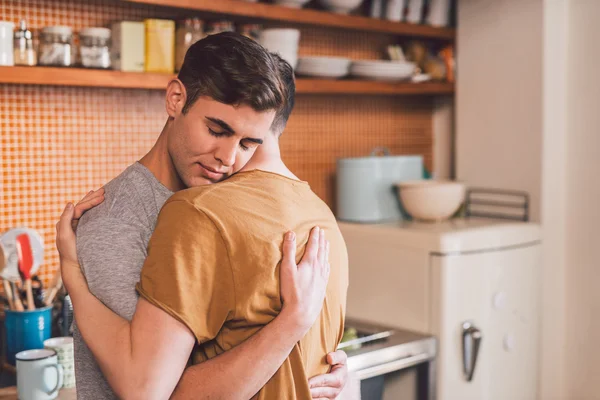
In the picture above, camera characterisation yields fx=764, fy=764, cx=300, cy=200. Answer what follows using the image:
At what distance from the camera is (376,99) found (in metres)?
3.21

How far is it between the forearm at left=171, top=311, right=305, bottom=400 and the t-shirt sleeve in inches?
2.2

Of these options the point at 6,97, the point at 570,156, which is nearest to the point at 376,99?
the point at 570,156

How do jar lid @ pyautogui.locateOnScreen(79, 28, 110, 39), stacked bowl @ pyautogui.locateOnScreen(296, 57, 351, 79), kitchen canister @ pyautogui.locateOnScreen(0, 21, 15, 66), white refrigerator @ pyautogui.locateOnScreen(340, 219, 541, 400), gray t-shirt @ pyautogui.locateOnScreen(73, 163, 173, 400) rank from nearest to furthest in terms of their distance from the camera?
gray t-shirt @ pyautogui.locateOnScreen(73, 163, 173, 400) < kitchen canister @ pyautogui.locateOnScreen(0, 21, 15, 66) < jar lid @ pyautogui.locateOnScreen(79, 28, 110, 39) < white refrigerator @ pyautogui.locateOnScreen(340, 219, 541, 400) < stacked bowl @ pyautogui.locateOnScreen(296, 57, 351, 79)

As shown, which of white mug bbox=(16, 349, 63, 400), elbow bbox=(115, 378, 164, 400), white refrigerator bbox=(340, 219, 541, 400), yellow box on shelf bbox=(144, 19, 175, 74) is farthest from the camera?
white refrigerator bbox=(340, 219, 541, 400)

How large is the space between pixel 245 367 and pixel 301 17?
1.70 meters

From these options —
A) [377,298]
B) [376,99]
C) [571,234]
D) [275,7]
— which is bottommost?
[377,298]

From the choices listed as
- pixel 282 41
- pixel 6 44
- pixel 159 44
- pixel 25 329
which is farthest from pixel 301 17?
pixel 25 329

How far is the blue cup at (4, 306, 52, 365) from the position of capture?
6.54 feet

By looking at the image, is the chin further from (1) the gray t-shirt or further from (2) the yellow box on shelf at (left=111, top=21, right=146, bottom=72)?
(2) the yellow box on shelf at (left=111, top=21, right=146, bottom=72)

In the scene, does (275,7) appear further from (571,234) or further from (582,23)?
(571,234)

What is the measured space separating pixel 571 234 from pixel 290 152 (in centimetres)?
113

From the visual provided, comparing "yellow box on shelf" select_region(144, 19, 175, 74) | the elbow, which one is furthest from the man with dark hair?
"yellow box on shelf" select_region(144, 19, 175, 74)

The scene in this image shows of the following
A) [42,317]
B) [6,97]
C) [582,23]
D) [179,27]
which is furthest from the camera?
[582,23]

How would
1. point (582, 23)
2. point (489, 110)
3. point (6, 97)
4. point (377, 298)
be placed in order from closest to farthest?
1. point (6, 97)
2. point (377, 298)
3. point (582, 23)
4. point (489, 110)
